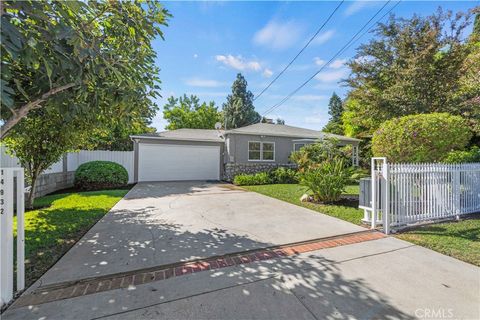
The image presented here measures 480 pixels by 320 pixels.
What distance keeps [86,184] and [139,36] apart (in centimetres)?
1040

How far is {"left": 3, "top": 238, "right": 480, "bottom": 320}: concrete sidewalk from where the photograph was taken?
2414 mm

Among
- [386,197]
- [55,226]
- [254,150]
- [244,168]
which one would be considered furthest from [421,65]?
[55,226]

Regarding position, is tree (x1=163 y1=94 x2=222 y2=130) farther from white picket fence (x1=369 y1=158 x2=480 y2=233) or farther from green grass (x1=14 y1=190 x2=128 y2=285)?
white picket fence (x1=369 y1=158 x2=480 y2=233)

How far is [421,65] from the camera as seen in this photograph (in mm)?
10531

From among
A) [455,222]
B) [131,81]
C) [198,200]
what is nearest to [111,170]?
[198,200]

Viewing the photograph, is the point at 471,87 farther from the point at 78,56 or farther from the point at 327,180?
the point at 78,56

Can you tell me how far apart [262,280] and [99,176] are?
11.3 metres

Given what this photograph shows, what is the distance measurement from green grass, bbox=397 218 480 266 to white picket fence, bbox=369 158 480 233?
338mm

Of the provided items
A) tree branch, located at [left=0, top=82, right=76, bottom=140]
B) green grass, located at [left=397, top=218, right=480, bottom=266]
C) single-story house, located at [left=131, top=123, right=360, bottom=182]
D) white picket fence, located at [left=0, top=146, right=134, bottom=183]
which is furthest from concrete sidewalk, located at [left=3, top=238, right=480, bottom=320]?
single-story house, located at [left=131, top=123, right=360, bottom=182]

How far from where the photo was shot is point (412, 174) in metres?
5.56

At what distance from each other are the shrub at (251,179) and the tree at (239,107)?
2047cm

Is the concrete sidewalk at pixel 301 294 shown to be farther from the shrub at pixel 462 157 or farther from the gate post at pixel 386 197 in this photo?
the shrub at pixel 462 157

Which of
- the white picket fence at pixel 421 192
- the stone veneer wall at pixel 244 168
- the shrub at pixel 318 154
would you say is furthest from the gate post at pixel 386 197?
the stone veneer wall at pixel 244 168

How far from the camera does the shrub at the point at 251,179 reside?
43.6 ft
